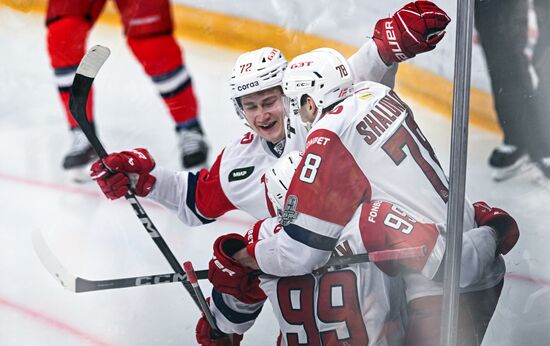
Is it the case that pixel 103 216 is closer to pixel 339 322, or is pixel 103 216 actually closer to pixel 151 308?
pixel 151 308

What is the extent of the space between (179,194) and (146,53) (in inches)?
12.0

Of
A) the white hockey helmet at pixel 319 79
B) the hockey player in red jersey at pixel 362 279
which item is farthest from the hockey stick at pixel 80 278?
the white hockey helmet at pixel 319 79

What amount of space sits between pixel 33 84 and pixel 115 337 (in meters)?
0.59

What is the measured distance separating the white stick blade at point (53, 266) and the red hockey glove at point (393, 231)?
2.13 feet

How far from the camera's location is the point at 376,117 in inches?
57.7

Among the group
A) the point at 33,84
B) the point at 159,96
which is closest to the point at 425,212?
the point at 159,96

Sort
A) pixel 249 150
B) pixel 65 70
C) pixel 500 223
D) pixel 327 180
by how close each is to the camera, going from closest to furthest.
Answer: pixel 327 180 < pixel 500 223 < pixel 249 150 < pixel 65 70

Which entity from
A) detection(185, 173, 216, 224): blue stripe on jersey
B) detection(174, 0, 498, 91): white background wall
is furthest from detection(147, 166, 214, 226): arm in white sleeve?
detection(174, 0, 498, 91): white background wall

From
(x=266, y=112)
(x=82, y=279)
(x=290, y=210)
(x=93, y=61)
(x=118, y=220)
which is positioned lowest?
(x=82, y=279)

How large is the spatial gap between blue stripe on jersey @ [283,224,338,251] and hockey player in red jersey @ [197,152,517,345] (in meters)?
0.02

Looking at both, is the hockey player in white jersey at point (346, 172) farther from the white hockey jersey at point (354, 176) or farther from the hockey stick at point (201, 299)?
the hockey stick at point (201, 299)

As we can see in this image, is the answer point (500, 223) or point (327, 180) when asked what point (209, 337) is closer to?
point (327, 180)

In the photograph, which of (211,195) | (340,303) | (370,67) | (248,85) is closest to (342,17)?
(370,67)

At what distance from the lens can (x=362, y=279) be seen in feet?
4.91
